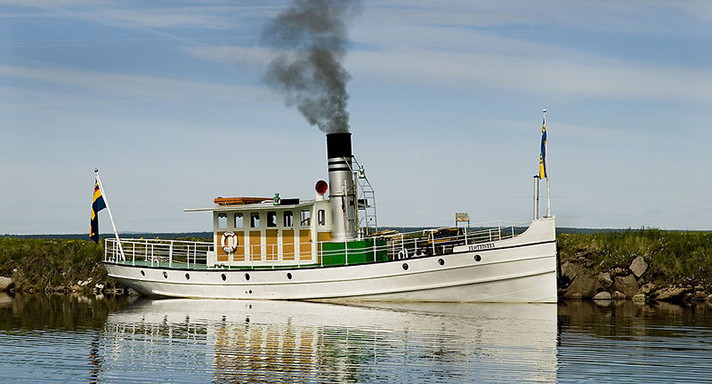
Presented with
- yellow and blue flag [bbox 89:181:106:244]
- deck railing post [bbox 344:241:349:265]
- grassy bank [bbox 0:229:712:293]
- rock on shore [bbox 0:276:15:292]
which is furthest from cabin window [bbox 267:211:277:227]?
rock on shore [bbox 0:276:15:292]

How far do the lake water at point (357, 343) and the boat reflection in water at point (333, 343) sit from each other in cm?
3

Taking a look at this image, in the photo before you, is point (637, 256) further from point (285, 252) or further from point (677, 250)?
point (285, 252)

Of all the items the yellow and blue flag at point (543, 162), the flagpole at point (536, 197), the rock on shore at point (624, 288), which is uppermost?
the yellow and blue flag at point (543, 162)

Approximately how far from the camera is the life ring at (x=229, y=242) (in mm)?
29812

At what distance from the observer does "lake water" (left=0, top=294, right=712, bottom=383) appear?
51.6 ft

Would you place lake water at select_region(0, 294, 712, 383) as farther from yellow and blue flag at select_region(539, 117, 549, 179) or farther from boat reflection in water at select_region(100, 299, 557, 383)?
yellow and blue flag at select_region(539, 117, 549, 179)

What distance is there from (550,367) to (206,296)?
16.5 m

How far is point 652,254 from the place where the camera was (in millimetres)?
30938

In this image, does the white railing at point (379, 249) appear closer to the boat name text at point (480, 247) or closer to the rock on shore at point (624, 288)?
the boat name text at point (480, 247)

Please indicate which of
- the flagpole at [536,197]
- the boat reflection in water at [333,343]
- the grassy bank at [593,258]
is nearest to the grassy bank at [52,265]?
the grassy bank at [593,258]

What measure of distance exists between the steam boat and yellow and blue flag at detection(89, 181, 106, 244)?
1458 millimetres

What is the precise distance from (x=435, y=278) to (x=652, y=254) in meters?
8.97

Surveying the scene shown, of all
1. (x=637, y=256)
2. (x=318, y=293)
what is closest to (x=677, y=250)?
(x=637, y=256)

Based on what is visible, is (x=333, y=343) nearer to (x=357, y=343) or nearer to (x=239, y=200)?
(x=357, y=343)
